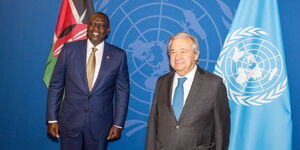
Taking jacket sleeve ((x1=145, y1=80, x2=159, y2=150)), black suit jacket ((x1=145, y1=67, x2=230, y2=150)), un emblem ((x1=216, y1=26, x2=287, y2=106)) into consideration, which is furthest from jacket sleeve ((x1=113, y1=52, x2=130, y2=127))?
un emblem ((x1=216, y1=26, x2=287, y2=106))

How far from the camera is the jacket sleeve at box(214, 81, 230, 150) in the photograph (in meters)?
2.13

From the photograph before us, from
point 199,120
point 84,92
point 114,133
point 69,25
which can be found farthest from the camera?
point 69,25

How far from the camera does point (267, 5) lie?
2803 millimetres

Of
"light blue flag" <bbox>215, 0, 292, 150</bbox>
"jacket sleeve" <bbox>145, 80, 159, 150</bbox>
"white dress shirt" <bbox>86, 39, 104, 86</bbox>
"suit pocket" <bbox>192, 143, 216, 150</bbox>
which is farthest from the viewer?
"white dress shirt" <bbox>86, 39, 104, 86</bbox>

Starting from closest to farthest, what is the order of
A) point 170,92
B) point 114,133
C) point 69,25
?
point 170,92 → point 114,133 → point 69,25

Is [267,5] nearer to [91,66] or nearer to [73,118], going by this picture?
[91,66]

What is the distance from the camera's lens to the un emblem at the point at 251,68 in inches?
108

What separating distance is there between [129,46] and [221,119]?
1.73 meters

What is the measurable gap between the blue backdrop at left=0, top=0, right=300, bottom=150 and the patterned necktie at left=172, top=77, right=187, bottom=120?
4.18 ft

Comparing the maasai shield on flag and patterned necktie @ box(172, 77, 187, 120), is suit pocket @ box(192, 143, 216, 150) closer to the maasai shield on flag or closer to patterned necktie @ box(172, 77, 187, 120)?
patterned necktie @ box(172, 77, 187, 120)

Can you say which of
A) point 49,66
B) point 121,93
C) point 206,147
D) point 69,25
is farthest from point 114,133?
point 69,25

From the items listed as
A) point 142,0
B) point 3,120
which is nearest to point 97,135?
point 142,0

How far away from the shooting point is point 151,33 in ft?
11.5

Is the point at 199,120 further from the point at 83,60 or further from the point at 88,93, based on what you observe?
the point at 83,60
